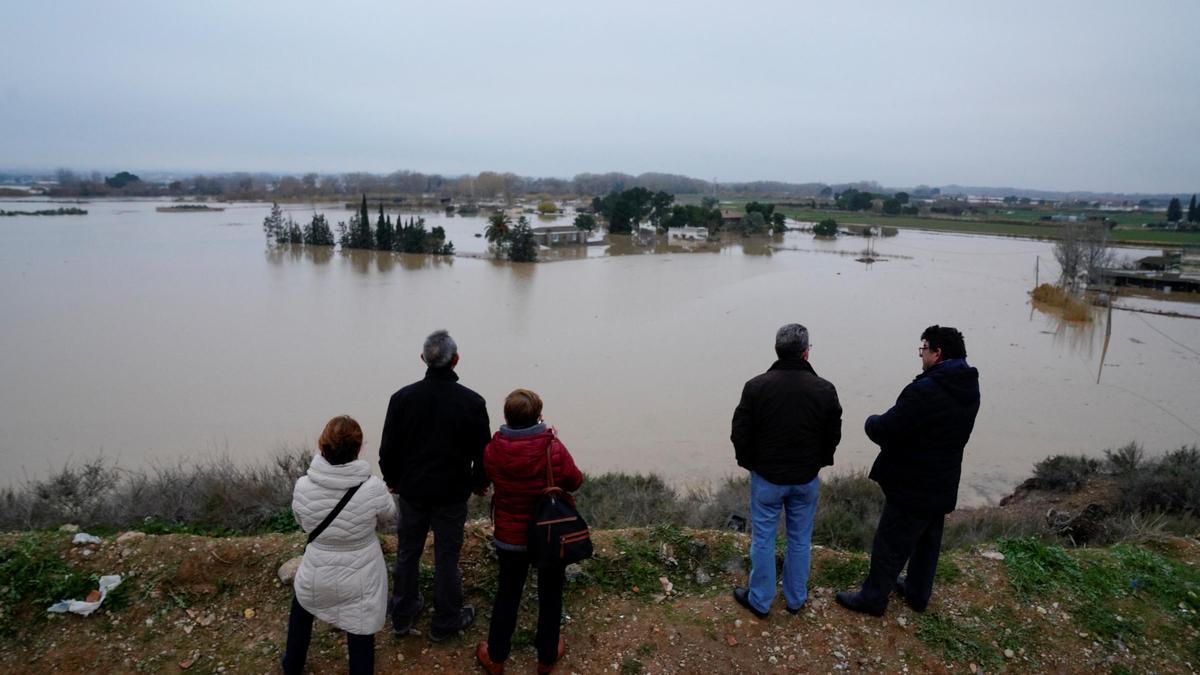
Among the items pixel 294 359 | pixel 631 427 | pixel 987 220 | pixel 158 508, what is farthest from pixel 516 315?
pixel 987 220

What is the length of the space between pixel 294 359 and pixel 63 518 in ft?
32.9

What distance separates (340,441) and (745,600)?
2.04m

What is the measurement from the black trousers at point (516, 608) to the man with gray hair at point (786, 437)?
0.98 metres

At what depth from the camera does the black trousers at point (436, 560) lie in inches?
115

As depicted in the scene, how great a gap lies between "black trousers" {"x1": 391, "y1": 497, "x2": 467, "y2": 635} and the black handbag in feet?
1.69

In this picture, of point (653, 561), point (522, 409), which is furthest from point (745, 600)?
point (522, 409)

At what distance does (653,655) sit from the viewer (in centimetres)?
294

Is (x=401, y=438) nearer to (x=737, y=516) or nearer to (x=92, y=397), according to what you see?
(x=737, y=516)

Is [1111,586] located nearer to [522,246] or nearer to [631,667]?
[631,667]

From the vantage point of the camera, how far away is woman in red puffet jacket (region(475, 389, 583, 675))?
255cm

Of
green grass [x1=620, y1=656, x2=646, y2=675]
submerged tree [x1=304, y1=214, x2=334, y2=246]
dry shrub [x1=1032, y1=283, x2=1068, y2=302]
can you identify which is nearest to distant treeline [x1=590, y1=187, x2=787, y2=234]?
submerged tree [x1=304, y1=214, x2=334, y2=246]

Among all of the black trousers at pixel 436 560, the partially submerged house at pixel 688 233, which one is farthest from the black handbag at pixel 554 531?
the partially submerged house at pixel 688 233

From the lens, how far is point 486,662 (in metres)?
2.79

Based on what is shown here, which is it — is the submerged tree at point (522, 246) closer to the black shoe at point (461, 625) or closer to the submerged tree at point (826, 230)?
the submerged tree at point (826, 230)
